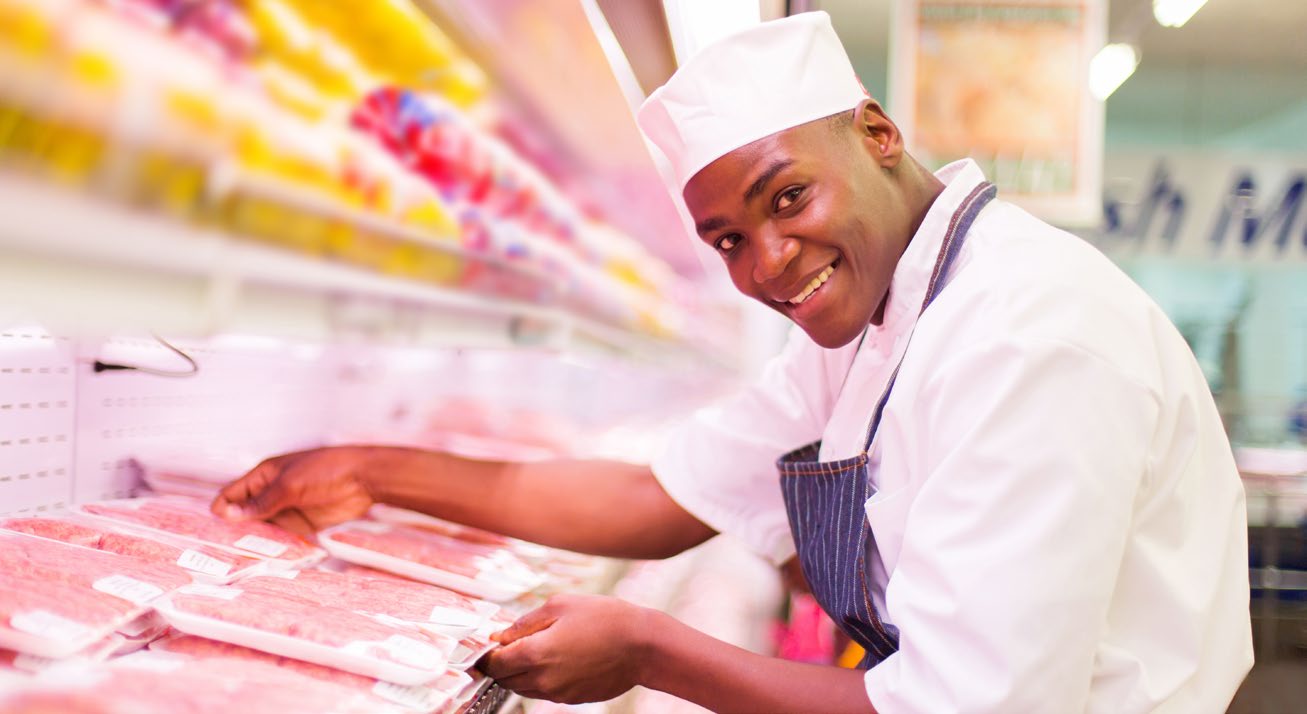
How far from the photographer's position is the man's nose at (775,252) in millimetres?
1190

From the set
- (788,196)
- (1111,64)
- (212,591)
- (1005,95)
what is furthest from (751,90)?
(1111,64)

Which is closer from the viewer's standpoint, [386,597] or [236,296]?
[236,296]

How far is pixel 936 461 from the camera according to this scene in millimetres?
1024

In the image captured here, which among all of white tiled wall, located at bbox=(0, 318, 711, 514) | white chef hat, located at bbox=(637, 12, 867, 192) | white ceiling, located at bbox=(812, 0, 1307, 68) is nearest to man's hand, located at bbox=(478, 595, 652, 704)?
white chef hat, located at bbox=(637, 12, 867, 192)

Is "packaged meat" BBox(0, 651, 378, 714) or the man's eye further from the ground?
the man's eye

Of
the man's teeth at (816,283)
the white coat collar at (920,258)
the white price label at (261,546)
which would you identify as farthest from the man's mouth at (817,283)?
the white price label at (261,546)

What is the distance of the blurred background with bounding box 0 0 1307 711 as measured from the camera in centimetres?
77

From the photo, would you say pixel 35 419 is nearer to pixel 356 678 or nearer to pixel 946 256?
pixel 356 678

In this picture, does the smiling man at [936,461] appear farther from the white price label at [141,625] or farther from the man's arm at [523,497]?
the white price label at [141,625]

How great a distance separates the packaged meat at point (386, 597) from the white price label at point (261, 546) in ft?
0.27

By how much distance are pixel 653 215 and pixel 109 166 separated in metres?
2.11

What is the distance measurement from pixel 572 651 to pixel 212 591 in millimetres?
430

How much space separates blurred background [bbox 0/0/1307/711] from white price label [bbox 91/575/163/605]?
30cm

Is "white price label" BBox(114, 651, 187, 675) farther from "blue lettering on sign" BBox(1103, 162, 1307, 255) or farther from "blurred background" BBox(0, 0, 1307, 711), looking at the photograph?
"blue lettering on sign" BBox(1103, 162, 1307, 255)
